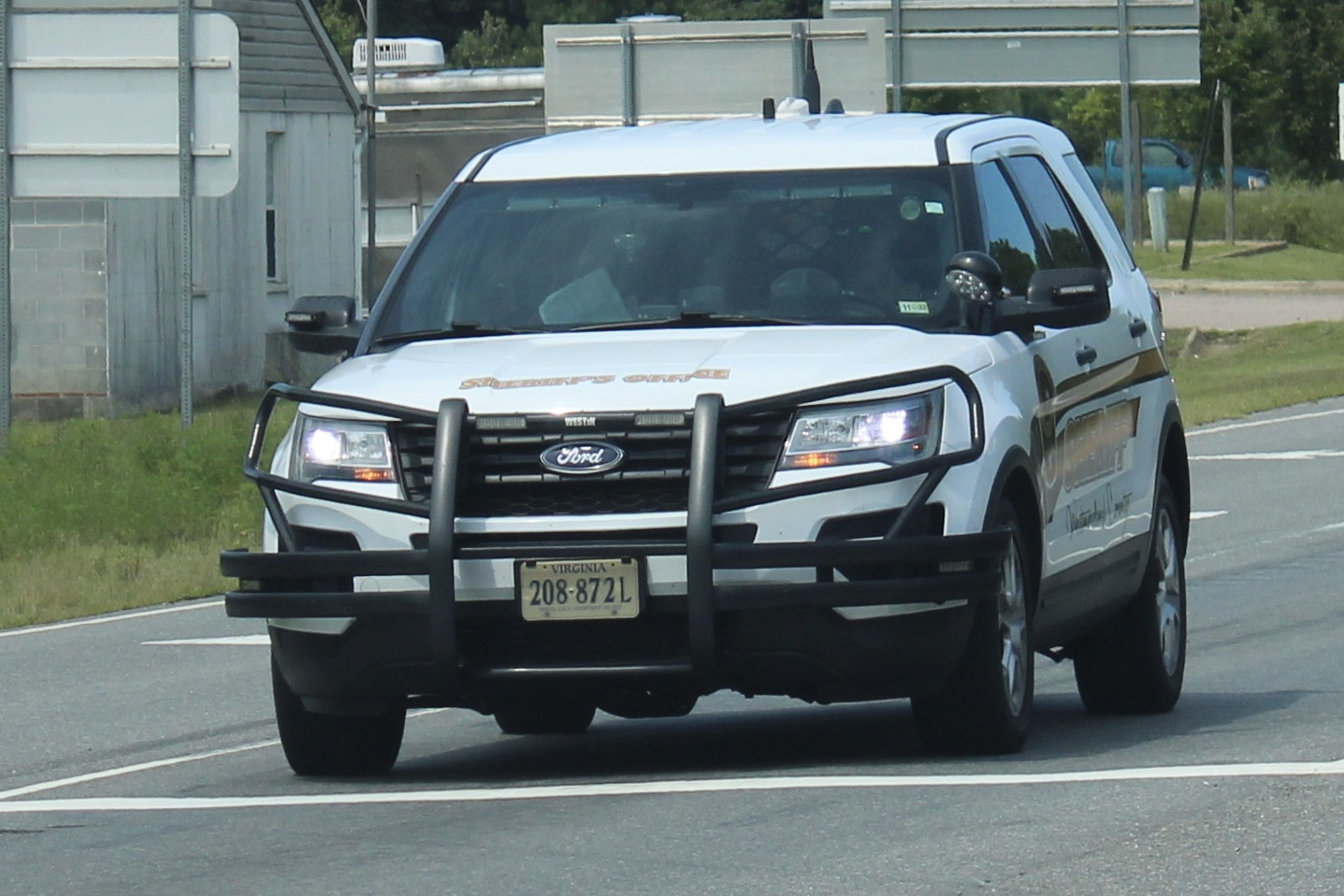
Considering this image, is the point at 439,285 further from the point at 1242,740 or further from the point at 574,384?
the point at 1242,740

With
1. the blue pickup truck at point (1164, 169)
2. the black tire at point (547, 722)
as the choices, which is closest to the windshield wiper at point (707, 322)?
the black tire at point (547, 722)

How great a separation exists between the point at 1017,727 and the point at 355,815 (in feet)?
6.31

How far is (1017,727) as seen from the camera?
859 centimetres

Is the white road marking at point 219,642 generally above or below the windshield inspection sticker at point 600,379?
below

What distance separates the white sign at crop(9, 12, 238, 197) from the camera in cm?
2227

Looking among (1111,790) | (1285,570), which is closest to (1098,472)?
(1111,790)

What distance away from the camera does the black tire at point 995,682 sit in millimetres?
8250

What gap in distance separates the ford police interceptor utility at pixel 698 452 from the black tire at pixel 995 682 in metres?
0.01

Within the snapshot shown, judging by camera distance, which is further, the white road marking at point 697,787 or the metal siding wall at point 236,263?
the metal siding wall at point 236,263

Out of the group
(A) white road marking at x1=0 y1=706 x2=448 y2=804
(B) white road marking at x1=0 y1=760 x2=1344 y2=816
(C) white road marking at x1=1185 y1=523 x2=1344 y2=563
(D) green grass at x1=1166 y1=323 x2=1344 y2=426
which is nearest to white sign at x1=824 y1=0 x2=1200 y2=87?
(D) green grass at x1=1166 y1=323 x2=1344 y2=426

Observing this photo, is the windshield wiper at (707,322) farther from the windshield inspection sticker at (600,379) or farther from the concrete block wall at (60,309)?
the concrete block wall at (60,309)

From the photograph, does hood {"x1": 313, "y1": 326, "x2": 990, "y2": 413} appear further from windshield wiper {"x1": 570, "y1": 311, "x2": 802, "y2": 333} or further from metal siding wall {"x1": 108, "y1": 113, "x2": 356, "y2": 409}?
metal siding wall {"x1": 108, "y1": 113, "x2": 356, "y2": 409}

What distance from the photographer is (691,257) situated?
9.11 metres

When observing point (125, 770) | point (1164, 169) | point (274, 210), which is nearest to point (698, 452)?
Result: point (125, 770)
